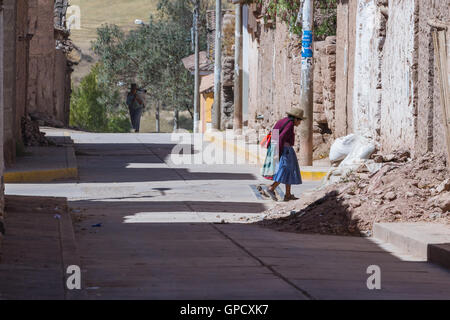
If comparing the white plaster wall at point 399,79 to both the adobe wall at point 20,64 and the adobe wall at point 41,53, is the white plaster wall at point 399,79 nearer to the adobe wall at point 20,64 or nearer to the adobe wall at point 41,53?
the adobe wall at point 20,64

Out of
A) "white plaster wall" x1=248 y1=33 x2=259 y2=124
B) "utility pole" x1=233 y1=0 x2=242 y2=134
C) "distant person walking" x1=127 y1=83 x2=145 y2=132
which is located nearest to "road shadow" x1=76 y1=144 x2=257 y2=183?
"utility pole" x1=233 y1=0 x2=242 y2=134

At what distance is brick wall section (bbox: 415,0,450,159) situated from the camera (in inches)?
476

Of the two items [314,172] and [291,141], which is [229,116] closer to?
[314,172]

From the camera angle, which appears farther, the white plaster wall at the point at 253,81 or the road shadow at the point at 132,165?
the white plaster wall at the point at 253,81

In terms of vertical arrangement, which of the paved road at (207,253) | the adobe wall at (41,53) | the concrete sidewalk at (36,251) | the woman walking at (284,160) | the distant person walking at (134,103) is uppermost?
the adobe wall at (41,53)

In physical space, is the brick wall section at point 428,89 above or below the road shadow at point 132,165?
above

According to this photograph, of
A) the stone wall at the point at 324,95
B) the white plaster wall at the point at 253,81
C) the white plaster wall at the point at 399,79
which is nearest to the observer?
the white plaster wall at the point at 399,79

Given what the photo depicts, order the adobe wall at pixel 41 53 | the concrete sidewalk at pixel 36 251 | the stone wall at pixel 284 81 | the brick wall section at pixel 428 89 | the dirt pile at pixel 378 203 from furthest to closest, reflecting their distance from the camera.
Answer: the adobe wall at pixel 41 53 → the stone wall at pixel 284 81 → the brick wall section at pixel 428 89 → the dirt pile at pixel 378 203 → the concrete sidewalk at pixel 36 251

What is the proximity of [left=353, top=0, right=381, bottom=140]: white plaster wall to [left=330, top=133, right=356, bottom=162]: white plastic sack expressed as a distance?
0.27m

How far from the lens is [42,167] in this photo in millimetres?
17609

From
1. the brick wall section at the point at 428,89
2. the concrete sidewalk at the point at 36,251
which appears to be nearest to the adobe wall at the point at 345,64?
the brick wall section at the point at 428,89

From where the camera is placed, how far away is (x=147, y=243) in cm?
923

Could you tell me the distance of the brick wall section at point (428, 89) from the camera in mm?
12094

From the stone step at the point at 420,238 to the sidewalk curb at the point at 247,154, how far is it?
7.57 m
